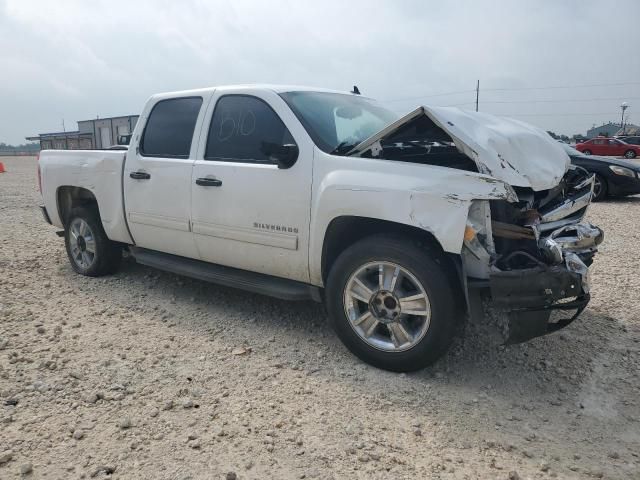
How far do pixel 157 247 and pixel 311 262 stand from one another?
183 centimetres

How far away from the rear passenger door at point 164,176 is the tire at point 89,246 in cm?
67

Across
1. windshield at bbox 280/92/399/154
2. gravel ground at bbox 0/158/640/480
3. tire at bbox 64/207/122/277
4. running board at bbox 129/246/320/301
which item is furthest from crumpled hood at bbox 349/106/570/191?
tire at bbox 64/207/122/277

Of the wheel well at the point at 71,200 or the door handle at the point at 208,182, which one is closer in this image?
the door handle at the point at 208,182

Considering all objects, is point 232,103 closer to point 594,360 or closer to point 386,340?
point 386,340

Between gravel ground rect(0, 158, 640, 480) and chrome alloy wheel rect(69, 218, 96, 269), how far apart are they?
91 cm

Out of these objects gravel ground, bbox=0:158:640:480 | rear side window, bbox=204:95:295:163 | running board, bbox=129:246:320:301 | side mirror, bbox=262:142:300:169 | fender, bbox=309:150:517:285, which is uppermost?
rear side window, bbox=204:95:295:163

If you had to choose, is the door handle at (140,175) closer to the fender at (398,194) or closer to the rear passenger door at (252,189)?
the rear passenger door at (252,189)

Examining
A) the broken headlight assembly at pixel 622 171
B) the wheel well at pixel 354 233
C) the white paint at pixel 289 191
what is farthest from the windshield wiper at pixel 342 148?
the broken headlight assembly at pixel 622 171

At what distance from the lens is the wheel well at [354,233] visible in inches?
129

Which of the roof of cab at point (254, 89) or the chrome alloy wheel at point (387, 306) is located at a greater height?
→ the roof of cab at point (254, 89)

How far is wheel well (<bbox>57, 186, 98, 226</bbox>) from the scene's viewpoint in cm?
552

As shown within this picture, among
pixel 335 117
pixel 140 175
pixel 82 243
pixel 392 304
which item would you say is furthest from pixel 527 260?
pixel 82 243

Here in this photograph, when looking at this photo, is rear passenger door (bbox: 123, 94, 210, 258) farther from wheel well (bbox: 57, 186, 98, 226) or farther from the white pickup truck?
wheel well (bbox: 57, 186, 98, 226)

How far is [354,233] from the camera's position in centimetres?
362
